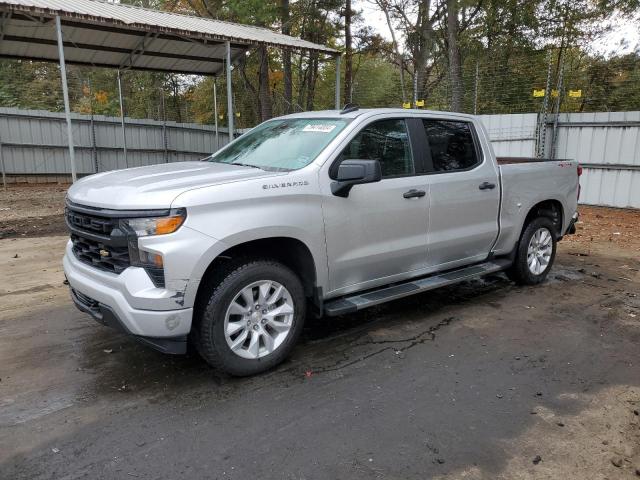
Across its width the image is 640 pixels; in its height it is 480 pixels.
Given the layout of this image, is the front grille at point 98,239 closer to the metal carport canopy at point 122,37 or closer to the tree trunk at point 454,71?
the metal carport canopy at point 122,37

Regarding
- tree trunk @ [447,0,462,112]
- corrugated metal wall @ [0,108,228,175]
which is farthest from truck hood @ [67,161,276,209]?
corrugated metal wall @ [0,108,228,175]

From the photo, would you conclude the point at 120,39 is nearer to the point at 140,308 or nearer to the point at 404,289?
the point at 404,289

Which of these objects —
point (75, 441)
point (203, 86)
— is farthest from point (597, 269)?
Answer: point (203, 86)

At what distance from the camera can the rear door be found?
188 inches

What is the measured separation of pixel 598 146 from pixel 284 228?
994 cm

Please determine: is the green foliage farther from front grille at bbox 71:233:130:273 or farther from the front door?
front grille at bbox 71:233:130:273

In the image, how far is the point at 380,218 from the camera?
4277mm

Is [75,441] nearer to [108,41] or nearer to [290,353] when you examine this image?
[290,353]

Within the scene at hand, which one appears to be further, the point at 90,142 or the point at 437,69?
the point at 437,69

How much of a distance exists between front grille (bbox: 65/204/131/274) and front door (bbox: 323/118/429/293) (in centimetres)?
150

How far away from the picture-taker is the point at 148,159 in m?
18.1

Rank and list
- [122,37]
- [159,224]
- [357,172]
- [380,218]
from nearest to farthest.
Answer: [159,224] < [357,172] < [380,218] < [122,37]

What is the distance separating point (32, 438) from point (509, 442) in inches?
111

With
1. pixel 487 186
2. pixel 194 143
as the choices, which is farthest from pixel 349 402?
pixel 194 143
